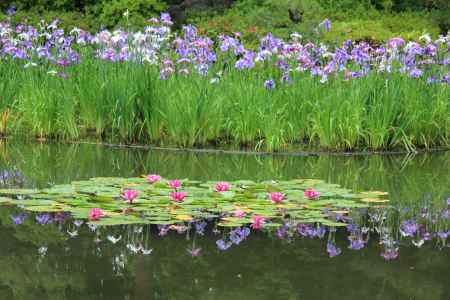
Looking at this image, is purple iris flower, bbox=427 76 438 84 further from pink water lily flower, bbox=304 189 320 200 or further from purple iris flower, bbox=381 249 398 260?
purple iris flower, bbox=381 249 398 260

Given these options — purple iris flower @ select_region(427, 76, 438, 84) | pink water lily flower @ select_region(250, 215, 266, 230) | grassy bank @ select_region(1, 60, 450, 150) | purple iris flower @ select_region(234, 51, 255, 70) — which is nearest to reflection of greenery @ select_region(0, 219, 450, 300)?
pink water lily flower @ select_region(250, 215, 266, 230)

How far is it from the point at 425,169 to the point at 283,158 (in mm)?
1254

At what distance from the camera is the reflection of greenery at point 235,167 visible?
258 inches

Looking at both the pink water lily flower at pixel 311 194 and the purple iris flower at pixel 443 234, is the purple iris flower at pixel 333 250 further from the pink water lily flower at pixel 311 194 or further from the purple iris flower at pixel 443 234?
the pink water lily flower at pixel 311 194

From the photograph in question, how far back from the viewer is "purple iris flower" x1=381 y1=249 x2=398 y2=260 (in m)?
4.49

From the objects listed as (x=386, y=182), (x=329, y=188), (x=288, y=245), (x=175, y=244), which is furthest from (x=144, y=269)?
(x=386, y=182)

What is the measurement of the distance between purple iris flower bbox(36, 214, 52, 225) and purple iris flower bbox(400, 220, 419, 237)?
206 cm

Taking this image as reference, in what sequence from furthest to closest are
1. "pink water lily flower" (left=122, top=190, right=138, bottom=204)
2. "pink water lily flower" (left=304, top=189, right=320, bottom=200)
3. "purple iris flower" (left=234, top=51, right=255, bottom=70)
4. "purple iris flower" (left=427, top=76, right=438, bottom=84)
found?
"purple iris flower" (left=427, top=76, right=438, bottom=84) < "purple iris flower" (left=234, top=51, right=255, bottom=70) < "pink water lily flower" (left=304, top=189, right=320, bottom=200) < "pink water lily flower" (left=122, top=190, right=138, bottom=204)

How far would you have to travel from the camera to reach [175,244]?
4617mm

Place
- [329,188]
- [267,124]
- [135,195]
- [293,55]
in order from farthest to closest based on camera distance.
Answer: [293,55]
[267,124]
[329,188]
[135,195]

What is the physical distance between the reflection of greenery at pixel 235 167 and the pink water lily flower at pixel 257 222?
1.37 m

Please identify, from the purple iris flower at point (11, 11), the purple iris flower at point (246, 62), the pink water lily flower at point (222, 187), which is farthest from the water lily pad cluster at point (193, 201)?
the purple iris flower at point (11, 11)

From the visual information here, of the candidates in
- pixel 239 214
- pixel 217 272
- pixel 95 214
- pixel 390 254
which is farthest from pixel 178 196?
pixel 390 254

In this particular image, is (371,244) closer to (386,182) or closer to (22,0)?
(386,182)
